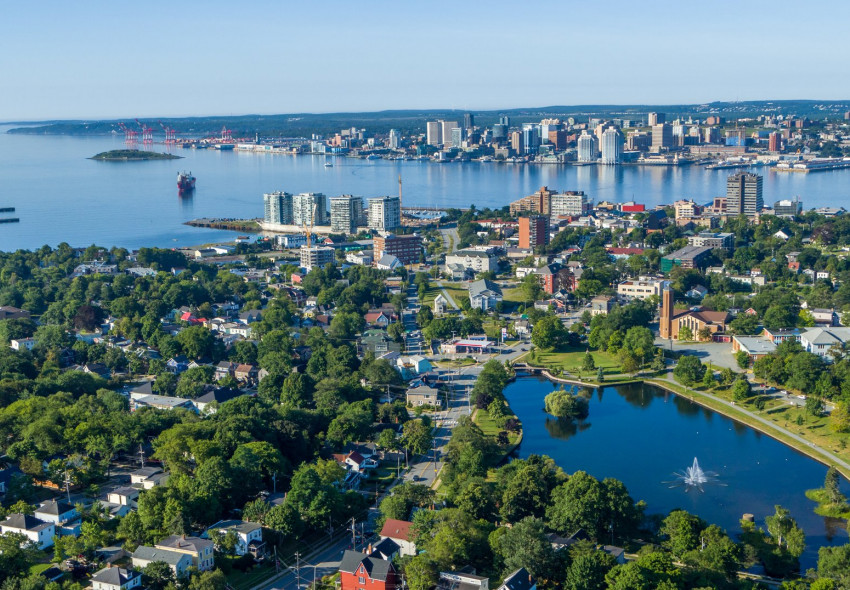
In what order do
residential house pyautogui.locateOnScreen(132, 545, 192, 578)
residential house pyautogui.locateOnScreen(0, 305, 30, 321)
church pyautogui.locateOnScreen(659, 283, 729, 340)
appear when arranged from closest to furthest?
residential house pyautogui.locateOnScreen(132, 545, 192, 578) < church pyautogui.locateOnScreen(659, 283, 729, 340) < residential house pyautogui.locateOnScreen(0, 305, 30, 321)

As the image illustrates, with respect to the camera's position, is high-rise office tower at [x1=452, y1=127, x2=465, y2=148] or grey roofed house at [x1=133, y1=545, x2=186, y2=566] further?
high-rise office tower at [x1=452, y1=127, x2=465, y2=148]

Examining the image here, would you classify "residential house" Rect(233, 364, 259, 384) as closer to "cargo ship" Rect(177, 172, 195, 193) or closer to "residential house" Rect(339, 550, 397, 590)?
A: "residential house" Rect(339, 550, 397, 590)

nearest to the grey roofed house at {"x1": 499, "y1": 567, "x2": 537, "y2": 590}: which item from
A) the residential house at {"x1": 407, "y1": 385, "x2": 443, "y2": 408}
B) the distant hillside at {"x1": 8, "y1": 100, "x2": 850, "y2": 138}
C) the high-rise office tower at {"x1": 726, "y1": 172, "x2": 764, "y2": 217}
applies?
the residential house at {"x1": 407, "y1": 385, "x2": 443, "y2": 408}

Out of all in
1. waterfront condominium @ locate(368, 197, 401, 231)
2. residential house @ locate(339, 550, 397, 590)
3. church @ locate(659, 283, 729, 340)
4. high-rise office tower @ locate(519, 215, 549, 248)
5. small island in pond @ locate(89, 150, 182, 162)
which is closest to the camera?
residential house @ locate(339, 550, 397, 590)

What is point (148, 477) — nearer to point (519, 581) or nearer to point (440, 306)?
point (519, 581)

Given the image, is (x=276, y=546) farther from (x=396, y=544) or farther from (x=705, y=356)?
(x=705, y=356)

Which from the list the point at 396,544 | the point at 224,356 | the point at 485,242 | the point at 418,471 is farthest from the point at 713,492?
the point at 485,242

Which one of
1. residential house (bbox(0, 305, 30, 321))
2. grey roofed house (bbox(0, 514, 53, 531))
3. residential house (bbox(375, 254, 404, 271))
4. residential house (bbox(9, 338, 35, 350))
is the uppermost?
residential house (bbox(375, 254, 404, 271))
